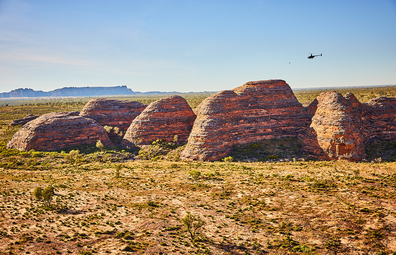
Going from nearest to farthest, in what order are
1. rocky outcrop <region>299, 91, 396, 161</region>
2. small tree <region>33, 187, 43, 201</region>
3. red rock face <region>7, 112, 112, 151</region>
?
small tree <region>33, 187, 43, 201</region>
rocky outcrop <region>299, 91, 396, 161</region>
red rock face <region>7, 112, 112, 151</region>

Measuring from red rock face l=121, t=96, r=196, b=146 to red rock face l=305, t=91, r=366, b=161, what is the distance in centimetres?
2755

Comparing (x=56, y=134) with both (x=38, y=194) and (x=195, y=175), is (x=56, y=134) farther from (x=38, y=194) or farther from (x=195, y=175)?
(x=195, y=175)

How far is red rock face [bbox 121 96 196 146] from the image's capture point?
50.6 m

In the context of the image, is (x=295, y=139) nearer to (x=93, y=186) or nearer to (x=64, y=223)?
(x=93, y=186)

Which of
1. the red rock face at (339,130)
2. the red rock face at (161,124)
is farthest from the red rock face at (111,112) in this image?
the red rock face at (339,130)

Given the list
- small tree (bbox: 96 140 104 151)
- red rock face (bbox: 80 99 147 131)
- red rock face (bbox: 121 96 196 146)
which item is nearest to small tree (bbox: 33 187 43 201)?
small tree (bbox: 96 140 104 151)

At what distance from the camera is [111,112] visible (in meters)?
64.1

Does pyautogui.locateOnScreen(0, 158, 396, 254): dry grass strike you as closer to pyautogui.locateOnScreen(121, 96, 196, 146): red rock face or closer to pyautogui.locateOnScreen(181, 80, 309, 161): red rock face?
pyautogui.locateOnScreen(181, 80, 309, 161): red rock face

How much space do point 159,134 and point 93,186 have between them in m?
23.2

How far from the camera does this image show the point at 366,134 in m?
40.6

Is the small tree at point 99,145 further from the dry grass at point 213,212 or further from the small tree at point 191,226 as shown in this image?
the small tree at point 191,226

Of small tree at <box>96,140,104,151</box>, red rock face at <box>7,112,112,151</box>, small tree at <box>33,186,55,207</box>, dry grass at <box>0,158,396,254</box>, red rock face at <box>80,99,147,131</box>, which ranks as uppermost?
red rock face at <box>80,99,147,131</box>

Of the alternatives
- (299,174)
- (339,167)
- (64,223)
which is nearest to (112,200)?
(64,223)

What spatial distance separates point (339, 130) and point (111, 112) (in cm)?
5616
